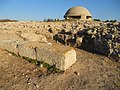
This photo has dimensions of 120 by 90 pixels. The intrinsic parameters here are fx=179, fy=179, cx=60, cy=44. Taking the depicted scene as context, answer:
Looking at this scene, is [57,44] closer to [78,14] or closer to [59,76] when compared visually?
[59,76]

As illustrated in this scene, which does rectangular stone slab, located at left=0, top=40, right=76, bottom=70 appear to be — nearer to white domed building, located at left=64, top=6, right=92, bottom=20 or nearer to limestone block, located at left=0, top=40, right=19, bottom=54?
limestone block, located at left=0, top=40, right=19, bottom=54

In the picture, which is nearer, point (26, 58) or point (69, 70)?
point (69, 70)

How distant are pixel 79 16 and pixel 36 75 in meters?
26.1

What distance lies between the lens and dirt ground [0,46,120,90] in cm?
567

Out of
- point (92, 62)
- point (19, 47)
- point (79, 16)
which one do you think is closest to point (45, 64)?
point (19, 47)

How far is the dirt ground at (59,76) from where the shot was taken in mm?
5672

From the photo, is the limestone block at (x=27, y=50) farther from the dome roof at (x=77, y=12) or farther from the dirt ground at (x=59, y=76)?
the dome roof at (x=77, y=12)

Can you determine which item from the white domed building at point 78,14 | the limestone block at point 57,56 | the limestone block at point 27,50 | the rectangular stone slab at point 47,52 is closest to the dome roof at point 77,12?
the white domed building at point 78,14

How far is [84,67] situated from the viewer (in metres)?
7.24

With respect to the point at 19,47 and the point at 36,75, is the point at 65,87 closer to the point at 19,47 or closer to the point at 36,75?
the point at 36,75

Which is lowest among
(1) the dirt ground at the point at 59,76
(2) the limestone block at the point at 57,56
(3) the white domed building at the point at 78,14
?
(1) the dirt ground at the point at 59,76

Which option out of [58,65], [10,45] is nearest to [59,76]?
[58,65]

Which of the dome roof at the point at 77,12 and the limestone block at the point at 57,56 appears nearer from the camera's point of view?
the limestone block at the point at 57,56

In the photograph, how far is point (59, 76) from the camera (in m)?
6.29
